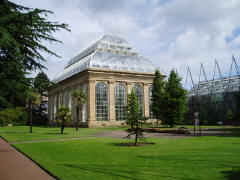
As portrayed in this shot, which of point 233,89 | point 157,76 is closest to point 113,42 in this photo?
point 157,76

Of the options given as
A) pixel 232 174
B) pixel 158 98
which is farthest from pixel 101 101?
pixel 232 174

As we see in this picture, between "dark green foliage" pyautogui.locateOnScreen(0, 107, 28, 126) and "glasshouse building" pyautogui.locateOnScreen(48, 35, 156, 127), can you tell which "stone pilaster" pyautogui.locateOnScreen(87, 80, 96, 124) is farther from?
"dark green foliage" pyautogui.locateOnScreen(0, 107, 28, 126)

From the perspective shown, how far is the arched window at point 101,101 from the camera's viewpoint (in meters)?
57.2

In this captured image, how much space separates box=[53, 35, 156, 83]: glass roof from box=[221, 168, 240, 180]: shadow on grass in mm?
51218

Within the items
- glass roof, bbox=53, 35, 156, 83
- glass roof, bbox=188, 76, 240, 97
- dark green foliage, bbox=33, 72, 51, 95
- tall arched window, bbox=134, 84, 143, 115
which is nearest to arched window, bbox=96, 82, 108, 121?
glass roof, bbox=53, 35, 156, 83

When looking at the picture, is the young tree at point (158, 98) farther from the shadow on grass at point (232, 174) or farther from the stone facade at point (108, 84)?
the shadow on grass at point (232, 174)

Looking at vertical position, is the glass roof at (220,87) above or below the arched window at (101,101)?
above

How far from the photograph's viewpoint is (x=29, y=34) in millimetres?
10625

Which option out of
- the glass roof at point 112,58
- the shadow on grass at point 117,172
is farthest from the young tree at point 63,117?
the shadow on grass at point 117,172

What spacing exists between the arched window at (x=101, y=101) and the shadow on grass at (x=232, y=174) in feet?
160

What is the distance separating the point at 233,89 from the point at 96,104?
34560 mm

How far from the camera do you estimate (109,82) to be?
194ft

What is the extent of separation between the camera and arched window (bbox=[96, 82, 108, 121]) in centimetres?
5722

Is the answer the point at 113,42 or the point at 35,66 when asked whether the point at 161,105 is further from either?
the point at 35,66
